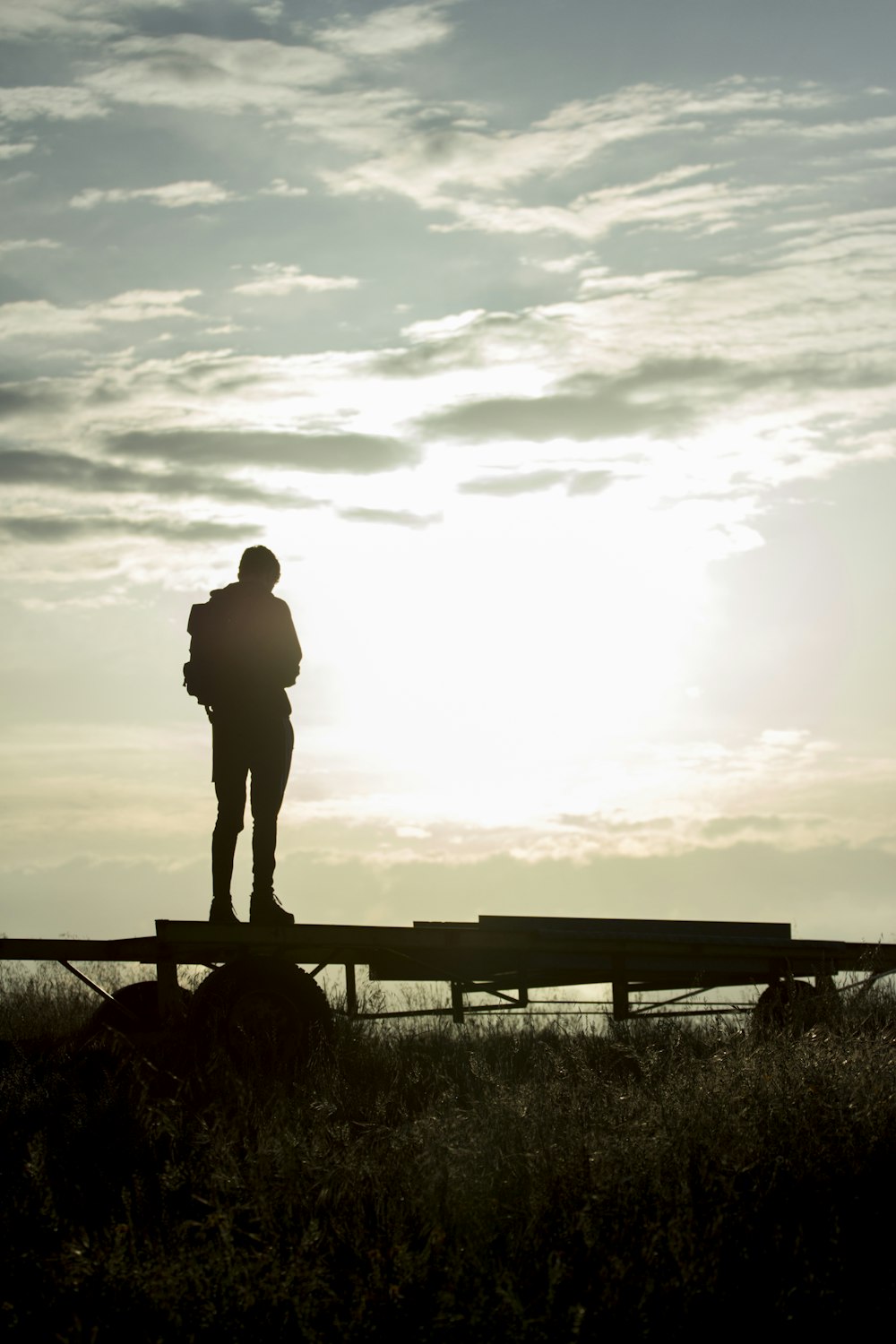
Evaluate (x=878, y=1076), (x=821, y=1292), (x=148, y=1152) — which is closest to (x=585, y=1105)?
(x=878, y=1076)

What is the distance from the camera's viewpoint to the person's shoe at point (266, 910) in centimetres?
998

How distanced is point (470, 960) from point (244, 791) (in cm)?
210

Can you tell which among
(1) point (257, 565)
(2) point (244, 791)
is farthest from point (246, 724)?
(1) point (257, 565)

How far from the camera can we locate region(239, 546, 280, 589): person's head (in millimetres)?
10258

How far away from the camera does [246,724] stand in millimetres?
10164

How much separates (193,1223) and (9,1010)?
31.3 ft

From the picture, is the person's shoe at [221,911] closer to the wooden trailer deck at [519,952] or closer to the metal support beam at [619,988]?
the wooden trailer deck at [519,952]

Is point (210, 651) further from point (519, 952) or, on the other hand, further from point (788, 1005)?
point (788, 1005)

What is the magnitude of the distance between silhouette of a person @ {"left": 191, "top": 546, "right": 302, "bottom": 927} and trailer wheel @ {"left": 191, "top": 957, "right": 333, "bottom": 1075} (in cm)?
86

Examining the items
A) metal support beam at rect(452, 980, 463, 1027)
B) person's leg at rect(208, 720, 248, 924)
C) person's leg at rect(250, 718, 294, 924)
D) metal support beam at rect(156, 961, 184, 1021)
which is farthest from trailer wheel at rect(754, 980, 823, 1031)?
metal support beam at rect(156, 961, 184, 1021)

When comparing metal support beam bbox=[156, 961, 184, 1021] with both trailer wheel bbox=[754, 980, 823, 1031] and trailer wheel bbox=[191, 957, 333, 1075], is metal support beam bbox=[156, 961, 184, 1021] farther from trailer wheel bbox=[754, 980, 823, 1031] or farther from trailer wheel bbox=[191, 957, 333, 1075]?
trailer wheel bbox=[754, 980, 823, 1031]

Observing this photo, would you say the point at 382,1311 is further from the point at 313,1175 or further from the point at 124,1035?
the point at 124,1035

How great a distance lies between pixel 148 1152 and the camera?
25.1ft

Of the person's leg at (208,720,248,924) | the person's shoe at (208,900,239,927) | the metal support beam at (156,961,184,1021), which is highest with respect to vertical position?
the person's leg at (208,720,248,924)
